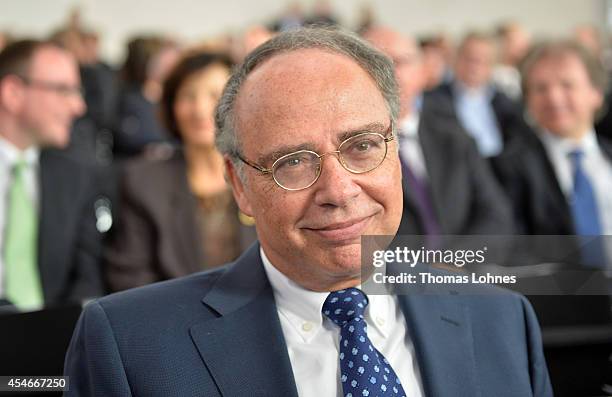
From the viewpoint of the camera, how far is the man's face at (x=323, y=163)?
1152 millimetres

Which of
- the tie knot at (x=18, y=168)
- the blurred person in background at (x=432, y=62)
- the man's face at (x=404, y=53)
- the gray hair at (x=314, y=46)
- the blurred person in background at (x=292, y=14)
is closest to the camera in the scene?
the gray hair at (x=314, y=46)

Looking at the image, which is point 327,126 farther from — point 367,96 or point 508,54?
point 508,54

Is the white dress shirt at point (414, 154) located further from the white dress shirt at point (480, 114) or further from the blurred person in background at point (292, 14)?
the blurred person in background at point (292, 14)

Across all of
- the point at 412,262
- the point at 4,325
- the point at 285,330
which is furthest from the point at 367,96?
the point at 4,325

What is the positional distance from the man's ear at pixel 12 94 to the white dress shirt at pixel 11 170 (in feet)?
0.52

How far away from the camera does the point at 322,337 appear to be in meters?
1.25

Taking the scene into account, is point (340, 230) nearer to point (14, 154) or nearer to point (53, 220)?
point (53, 220)

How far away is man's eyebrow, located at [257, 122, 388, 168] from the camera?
1153mm

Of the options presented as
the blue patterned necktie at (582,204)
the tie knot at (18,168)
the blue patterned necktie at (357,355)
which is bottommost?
the blue patterned necktie at (357,355)

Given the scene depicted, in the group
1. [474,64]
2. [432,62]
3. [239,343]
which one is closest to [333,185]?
[239,343]

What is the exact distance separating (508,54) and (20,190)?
19.8 ft

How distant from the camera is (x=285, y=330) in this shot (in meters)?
1.27

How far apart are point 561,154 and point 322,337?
5.09 ft
